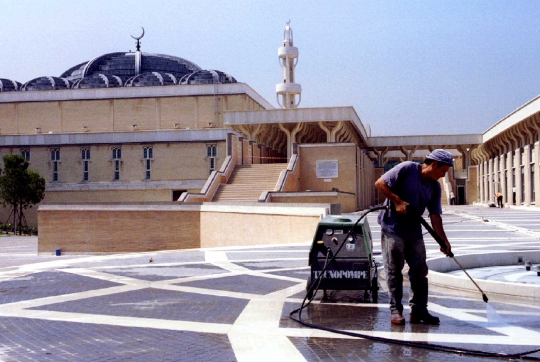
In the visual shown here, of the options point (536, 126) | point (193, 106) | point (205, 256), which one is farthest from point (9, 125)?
point (205, 256)

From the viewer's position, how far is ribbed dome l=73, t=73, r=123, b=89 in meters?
64.2

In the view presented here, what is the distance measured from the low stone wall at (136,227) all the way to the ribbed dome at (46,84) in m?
30.9

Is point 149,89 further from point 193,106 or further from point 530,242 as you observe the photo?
point 530,242

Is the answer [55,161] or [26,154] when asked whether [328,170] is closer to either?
[55,161]

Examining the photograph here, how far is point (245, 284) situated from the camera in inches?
417

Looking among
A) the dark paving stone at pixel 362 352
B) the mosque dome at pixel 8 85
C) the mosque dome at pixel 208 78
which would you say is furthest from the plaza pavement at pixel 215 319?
the mosque dome at pixel 8 85

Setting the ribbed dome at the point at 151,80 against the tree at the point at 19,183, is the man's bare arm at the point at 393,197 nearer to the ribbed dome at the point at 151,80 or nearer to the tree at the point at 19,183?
the tree at the point at 19,183

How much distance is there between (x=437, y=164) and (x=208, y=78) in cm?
5722

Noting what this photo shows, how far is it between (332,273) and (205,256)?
7382 millimetres

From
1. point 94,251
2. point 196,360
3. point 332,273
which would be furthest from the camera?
point 94,251

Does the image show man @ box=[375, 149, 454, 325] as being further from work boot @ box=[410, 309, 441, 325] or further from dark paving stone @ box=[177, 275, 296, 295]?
dark paving stone @ box=[177, 275, 296, 295]

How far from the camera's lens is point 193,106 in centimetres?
6097

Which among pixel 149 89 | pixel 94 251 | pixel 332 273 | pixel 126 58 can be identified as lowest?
pixel 94 251

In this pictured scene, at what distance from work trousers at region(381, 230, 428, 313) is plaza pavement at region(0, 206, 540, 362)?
299mm
